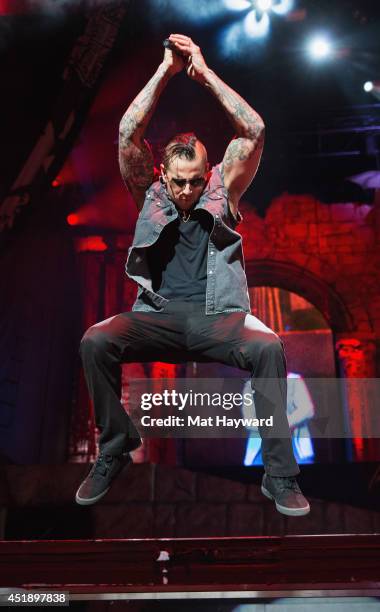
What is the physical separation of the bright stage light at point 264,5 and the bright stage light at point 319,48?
2.44 ft

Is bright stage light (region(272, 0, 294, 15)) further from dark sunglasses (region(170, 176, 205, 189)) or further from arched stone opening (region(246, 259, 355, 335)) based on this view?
dark sunglasses (region(170, 176, 205, 189))

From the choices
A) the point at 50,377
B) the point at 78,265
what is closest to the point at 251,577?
the point at 50,377

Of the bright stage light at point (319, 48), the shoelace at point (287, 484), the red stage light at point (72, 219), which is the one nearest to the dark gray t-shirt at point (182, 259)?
the shoelace at point (287, 484)

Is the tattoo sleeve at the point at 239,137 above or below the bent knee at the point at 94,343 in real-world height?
above

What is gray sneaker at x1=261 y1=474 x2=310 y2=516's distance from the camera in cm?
253

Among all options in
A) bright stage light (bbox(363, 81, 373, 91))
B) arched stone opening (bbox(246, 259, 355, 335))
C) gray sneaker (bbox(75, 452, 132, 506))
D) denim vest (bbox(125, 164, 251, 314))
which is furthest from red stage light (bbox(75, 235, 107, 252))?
gray sneaker (bbox(75, 452, 132, 506))

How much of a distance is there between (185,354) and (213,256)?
55 centimetres

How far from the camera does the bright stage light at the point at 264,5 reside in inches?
245

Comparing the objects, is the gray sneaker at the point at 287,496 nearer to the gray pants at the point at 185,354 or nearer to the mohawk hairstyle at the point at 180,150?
the gray pants at the point at 185,354

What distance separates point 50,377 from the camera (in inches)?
274

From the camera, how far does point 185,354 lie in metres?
2.99

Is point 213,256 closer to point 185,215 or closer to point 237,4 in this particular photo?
point 185,215

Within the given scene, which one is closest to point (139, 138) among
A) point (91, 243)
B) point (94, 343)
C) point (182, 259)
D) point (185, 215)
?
point (185, 215)

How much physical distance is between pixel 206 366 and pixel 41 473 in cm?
443
